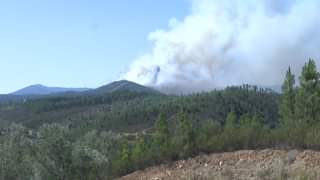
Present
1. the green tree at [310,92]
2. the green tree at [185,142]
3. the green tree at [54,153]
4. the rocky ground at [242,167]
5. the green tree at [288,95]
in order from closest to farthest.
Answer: the rocky ground at [242,167] < the green tree at [54,153] < the green tree at [185,142] < the green tree at [310,92] < the green tree at [288,95]

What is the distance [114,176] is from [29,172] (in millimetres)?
5355

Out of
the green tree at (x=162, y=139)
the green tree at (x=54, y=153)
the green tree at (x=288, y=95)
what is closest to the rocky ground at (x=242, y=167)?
the green tree at (x=162, y=139)

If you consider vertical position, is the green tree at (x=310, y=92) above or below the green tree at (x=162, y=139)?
above

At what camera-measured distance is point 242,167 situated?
92.8 ft

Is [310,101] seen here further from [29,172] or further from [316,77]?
[29,172]

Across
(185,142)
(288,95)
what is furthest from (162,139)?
(288,95)

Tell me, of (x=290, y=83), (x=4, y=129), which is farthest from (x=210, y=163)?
(x=290, y=83)

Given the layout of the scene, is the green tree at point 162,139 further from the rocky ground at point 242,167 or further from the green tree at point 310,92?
the green tree at point 310,92

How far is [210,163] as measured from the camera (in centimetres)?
3066

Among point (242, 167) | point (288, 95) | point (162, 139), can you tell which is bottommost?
point (242, 167)

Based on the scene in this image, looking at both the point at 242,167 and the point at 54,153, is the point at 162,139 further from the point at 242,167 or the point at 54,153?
the point at 242,167

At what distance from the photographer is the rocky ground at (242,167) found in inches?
997

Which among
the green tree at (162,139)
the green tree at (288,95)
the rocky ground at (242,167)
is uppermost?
the green tree at (288,95)

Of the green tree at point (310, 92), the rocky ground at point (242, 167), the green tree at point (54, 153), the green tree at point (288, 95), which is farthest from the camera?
the green tree at point (288, 95)
